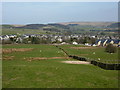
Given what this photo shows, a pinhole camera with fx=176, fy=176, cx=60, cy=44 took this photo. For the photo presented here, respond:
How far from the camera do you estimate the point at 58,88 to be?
15.7m

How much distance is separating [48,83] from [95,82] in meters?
4.74

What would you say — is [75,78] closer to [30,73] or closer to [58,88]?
[58,88]

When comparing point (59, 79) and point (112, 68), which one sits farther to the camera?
point (112, 68)

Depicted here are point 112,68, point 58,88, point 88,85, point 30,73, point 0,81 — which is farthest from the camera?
point 112,68

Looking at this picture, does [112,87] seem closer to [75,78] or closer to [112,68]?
[75,78]

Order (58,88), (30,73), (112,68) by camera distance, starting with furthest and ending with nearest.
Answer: (112,68) < (30,73) < (58,88)

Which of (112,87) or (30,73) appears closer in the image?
(112,87)

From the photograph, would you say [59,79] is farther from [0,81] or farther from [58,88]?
[0,81]

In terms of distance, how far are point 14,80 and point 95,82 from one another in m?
8.30

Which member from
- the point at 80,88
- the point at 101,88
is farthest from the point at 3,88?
the point at 101,88

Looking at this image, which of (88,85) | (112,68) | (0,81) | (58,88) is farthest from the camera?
(112,68)

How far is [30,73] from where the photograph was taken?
21.2 metres

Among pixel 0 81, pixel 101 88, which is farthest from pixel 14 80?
pixel 101 88

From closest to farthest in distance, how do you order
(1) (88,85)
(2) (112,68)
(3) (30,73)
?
(1) (88,85) < (3) (30,73) < (2) (112,68)
